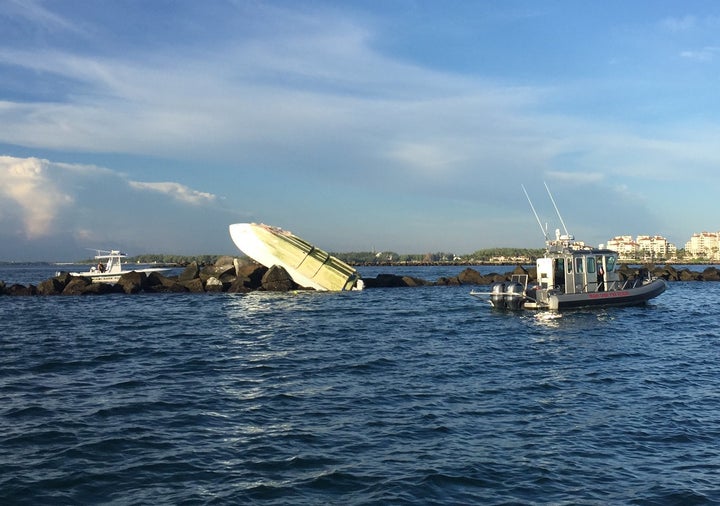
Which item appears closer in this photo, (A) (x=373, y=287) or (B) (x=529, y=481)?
(B) (x=529, y=481)

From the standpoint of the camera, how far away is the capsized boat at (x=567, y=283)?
35375 millimetres

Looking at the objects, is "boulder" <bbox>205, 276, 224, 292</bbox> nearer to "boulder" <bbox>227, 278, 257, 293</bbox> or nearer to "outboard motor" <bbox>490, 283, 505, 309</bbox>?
"boulder" <bbox>227, 278, 257, 293</bbox>

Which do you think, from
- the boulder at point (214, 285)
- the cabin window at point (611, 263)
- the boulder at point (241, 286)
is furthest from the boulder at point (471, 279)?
the cabin window at point (611, 263)

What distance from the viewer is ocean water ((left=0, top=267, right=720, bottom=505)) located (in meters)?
9.21

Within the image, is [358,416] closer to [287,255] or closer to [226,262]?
[287,255]

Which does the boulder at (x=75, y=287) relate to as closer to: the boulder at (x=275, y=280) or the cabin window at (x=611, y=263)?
the boulder at (x=275, y=280)

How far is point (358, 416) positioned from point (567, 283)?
25722mm

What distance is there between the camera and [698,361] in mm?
20500

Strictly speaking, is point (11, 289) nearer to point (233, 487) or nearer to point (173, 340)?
point (173, 340)

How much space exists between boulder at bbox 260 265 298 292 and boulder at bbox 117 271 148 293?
11.0 metres


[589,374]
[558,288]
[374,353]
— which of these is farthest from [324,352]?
[558,288]

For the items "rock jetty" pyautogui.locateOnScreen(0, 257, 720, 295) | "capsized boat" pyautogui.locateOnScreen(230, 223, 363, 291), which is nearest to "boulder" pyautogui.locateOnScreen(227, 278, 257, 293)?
"rock jetty" pyautogui.locateOnScreen(0, 257, 720, 295)

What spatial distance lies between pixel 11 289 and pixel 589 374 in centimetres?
5101

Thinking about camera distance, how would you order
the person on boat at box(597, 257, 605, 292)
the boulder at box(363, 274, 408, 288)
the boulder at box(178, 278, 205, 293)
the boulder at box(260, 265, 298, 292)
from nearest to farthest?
1. the person on boat at box(597, 257, 605, 292)
2. the boulder at box(260, 265, 298, 292)
3. the boulder at box(178, 278, 205, 293)
4. the boulder at box(363, 274, 408, 288)
